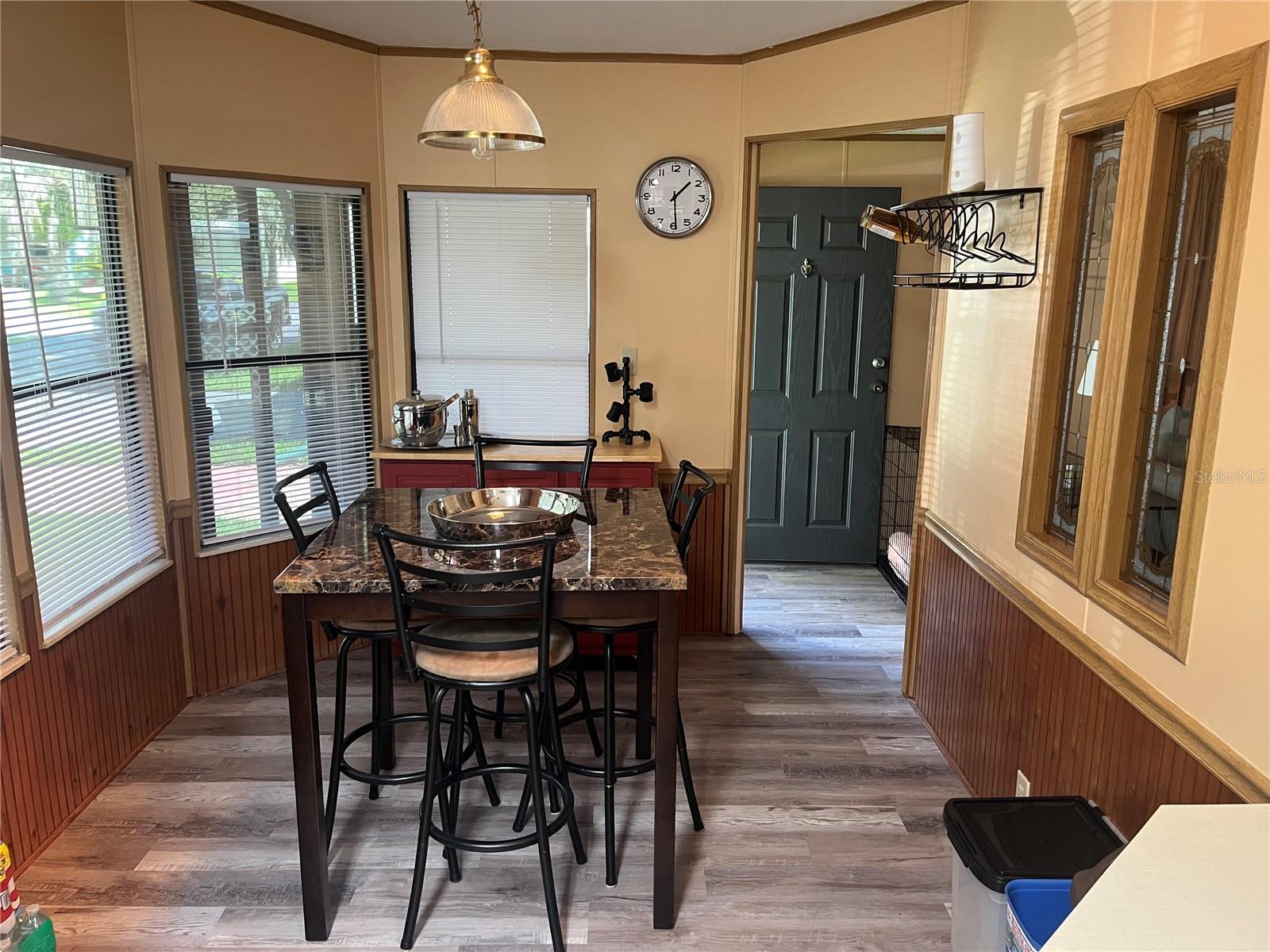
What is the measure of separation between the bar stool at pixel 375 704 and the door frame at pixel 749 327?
158 cm

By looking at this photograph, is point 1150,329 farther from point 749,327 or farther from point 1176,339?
point 749,327

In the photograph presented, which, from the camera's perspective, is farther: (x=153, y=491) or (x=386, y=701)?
(x=153, y=491)

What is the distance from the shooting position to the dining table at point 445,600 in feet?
7.09

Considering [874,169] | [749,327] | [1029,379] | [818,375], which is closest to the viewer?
[1029,379]

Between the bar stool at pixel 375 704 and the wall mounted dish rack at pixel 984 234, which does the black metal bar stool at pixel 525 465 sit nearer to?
the bar stool at pixel 375 704

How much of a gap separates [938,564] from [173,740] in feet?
8.82

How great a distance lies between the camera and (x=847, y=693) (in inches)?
146

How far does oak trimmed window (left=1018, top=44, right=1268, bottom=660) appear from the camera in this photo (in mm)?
1750

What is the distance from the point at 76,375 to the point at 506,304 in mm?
1738

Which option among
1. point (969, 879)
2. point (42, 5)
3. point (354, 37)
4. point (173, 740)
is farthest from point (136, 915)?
point (354, 37)

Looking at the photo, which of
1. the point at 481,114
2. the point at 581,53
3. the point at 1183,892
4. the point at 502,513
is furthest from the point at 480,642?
the point at 581,53

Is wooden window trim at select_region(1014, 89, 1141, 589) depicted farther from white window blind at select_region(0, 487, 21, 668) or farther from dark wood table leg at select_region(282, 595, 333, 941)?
white window blind at select_region(0, 487, 21, 668)

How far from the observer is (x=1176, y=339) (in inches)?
79.0

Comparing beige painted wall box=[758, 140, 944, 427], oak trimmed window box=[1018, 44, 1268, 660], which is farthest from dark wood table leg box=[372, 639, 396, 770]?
beige painted wall box=[758, 140, 944, 427]
